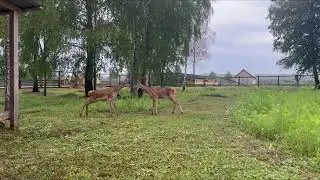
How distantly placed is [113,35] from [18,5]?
13.8m

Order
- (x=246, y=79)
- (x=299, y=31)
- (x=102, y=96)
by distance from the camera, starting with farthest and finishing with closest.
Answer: (x=246, y=79) < (x=299, y=31) < (x=102, y=96)

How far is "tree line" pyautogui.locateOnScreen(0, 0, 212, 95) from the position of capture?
80.6ft

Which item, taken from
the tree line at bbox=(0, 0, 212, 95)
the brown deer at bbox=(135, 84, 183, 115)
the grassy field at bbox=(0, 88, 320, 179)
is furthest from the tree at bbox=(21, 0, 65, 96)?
the grassy field at bbox=(0, 88, 320, 179)

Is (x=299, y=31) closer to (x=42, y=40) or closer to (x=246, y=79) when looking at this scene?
(x=246, y=79)

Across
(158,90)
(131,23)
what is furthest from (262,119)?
(131,23)

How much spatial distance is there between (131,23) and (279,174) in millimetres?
18613

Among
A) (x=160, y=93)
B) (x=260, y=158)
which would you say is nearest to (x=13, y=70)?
A: (x=260, y=158)

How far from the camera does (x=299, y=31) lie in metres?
43.2

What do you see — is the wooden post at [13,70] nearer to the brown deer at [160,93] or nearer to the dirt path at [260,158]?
the dirt path at [260,158]

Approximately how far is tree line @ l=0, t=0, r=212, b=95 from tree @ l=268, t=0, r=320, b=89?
17.5 m

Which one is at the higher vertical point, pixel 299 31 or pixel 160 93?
pixel 299 31

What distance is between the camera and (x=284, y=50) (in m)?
45.3

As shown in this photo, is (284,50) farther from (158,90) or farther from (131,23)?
(158,90)

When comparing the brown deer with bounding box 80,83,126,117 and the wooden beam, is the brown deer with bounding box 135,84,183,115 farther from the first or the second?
the wooden beam
